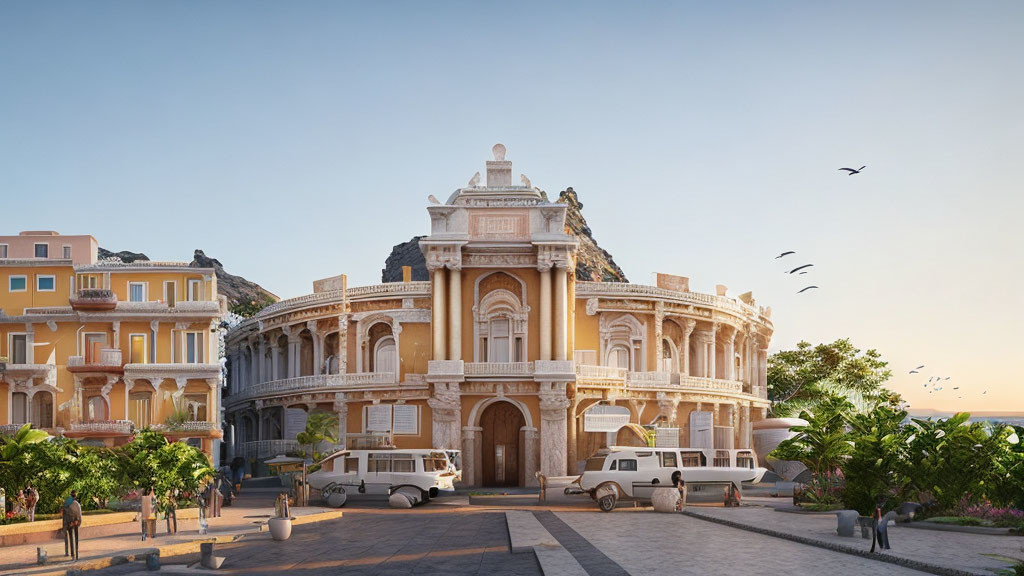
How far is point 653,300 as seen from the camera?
211 ft

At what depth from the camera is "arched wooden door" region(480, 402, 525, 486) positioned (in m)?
56.9

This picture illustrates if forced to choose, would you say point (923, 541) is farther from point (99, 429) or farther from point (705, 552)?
point (99, 429)

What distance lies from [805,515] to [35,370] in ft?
132

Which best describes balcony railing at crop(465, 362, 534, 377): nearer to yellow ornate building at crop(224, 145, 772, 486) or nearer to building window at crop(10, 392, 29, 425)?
yellow ornate building at crop(224, 145, 772, 486)

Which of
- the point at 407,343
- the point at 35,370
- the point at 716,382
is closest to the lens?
the point at 35,370

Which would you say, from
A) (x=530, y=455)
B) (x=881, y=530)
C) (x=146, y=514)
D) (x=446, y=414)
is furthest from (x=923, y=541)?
(x=446, y=414)

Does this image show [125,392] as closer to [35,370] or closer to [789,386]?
[35,370]

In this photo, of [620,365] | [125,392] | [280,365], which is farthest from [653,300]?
[125,392]

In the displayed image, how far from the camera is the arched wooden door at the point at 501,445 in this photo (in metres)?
56.9

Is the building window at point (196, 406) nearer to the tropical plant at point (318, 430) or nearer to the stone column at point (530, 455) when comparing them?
the tropical plant at point (318, 430)

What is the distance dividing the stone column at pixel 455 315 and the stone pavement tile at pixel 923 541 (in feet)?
69.9

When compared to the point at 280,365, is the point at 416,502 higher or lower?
lower

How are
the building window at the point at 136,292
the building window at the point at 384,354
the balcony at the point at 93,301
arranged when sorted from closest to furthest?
the balcony at the point at 93,301 < the building window at the point at 136,292 < the building window at the point at 384,354

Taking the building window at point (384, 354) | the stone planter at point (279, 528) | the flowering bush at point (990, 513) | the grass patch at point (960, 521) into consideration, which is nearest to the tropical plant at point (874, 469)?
the flowering bush at point (990, 513)
